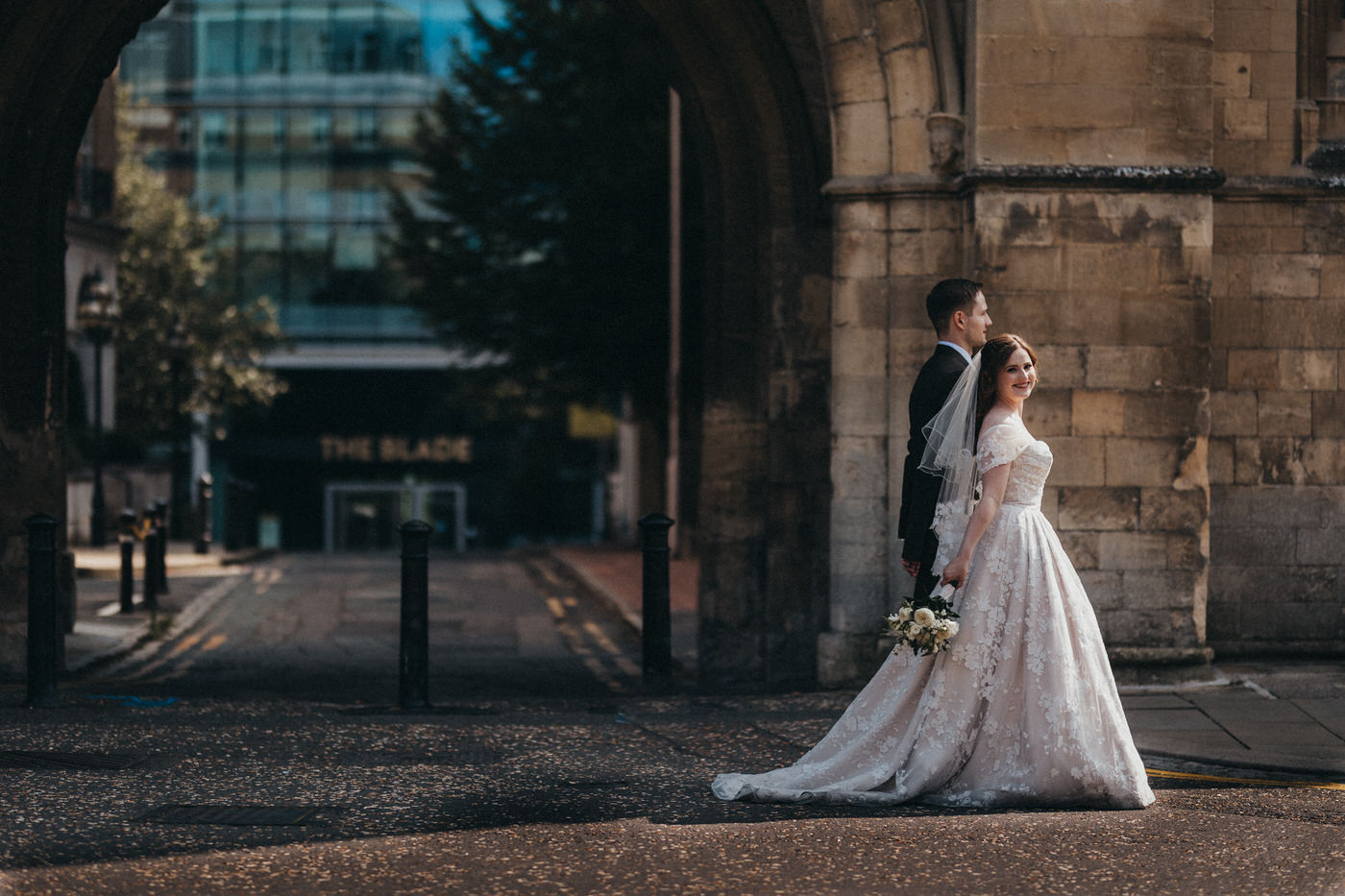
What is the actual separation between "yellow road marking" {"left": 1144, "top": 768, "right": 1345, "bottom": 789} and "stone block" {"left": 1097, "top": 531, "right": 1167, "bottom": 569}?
2.46 metres

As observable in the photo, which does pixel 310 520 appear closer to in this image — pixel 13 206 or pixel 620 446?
pixel 620 446

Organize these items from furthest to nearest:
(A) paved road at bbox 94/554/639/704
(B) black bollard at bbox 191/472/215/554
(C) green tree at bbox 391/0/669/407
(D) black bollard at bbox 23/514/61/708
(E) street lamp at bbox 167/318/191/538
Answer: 1. (E) street lamp at bbox 167/318/191/538
2. (B) black bollard at bbox 191/472/215/554
3. (C) green tree at bbox 391/0/669/407
4. (A) paved road at bbox 94/554/639/704
5. (D) black bollard at bbox 23/514/61/708

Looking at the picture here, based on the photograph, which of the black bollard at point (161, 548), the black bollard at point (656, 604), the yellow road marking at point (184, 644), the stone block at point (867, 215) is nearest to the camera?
the stone block at point (867, 215)

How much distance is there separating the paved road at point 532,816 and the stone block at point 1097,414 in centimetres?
211

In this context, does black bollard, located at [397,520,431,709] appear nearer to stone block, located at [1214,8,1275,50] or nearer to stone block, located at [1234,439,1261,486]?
stone block, located at [1234,439,1261,486]

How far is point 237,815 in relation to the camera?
5809 mm

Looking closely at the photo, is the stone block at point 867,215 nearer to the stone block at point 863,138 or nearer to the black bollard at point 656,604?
the stone block at point 863,138

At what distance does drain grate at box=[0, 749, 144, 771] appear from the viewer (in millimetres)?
6688

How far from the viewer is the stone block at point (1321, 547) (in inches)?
380

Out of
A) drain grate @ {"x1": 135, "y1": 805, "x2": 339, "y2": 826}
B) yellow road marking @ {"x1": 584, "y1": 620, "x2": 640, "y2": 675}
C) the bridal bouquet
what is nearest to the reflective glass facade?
yellow road marking @ {"x1": 584, "y1": 620, "x2": 640, "y2": 675}

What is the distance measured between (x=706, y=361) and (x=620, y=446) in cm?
3105

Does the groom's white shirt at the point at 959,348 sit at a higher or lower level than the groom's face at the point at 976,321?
lower

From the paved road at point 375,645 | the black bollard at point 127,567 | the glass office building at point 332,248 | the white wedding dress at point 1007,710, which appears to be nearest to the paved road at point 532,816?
the white wedding dress at point 1007,710

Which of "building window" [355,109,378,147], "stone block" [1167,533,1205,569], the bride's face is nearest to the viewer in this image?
the bride's face
